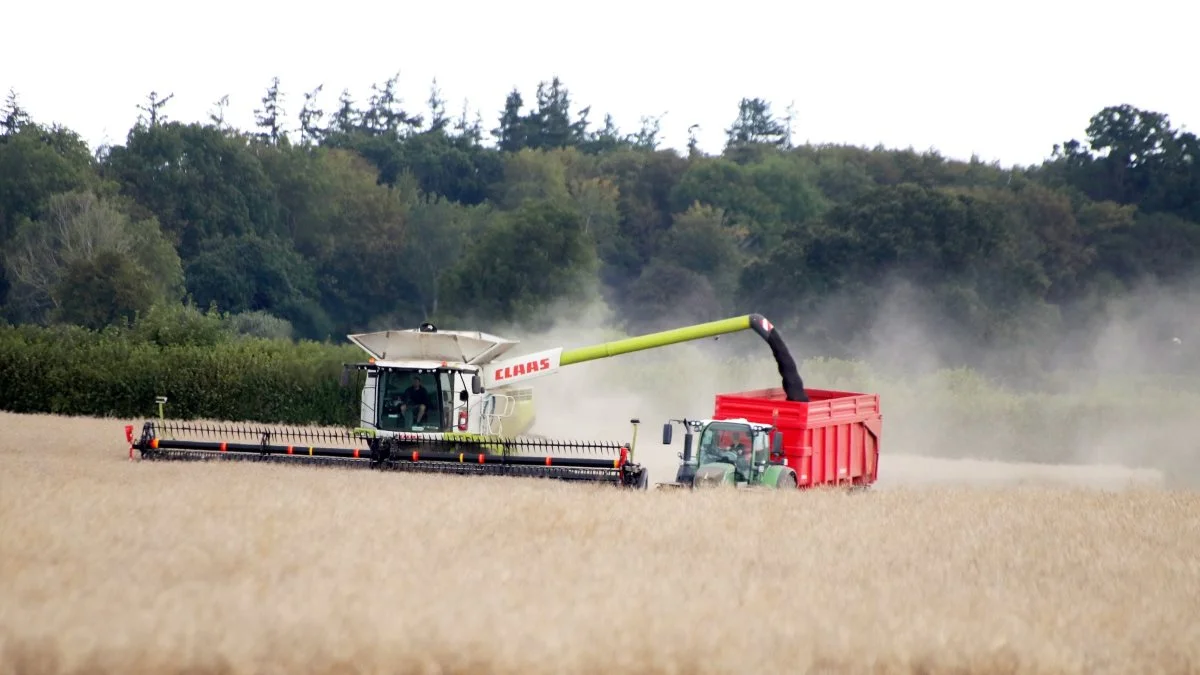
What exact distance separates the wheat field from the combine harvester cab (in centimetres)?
93

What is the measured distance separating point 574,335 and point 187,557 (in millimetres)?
35669

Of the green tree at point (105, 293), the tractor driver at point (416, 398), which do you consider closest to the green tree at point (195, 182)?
the green tree at point (105, 293)

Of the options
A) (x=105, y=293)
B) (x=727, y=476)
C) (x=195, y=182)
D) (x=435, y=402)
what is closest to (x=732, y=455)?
(x=727, y=476)

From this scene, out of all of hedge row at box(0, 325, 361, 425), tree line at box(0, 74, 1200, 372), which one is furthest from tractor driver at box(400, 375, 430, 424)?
tree line at box(0, 74, 1200, 372)

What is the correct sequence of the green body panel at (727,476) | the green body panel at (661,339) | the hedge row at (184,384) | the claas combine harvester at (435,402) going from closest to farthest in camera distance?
the green body panel at (727,476) < the claas combine harvester at (435,402) < the green body panel at (661,339) < the hedge row at (184,384)

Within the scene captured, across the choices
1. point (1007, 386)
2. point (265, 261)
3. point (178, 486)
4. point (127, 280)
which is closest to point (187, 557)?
point (178, 486)

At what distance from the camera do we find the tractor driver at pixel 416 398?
782 inches

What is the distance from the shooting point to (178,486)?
15.5m

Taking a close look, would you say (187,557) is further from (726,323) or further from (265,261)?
(265,261)

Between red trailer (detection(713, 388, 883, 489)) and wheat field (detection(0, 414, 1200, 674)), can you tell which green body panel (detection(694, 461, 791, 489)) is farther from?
wheat field (detection(0, 414, 1200, 674))

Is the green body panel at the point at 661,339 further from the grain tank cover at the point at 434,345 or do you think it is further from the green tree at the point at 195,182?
the green tree at the point at 195,182

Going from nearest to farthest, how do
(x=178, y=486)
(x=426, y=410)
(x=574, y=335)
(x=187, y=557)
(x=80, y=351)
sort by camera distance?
A: (x=187, y=557), (x=178, y=486), (x=426, y=410), (x=80, y=351), (x=574, y=335)

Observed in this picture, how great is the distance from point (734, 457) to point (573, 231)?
125ft

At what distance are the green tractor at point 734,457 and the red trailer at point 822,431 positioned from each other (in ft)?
1.15
